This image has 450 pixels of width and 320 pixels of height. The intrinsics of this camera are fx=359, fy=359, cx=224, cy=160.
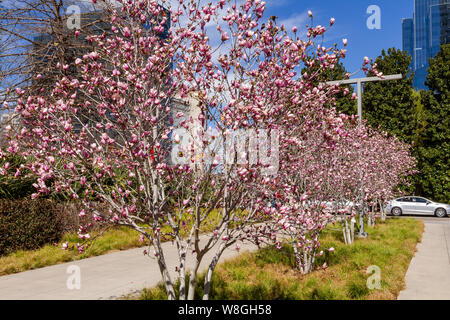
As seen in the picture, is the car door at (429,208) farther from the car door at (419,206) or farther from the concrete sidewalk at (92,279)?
the concrete sidewalk at (92,279)

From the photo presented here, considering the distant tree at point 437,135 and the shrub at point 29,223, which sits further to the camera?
the distant tree at point 437,135

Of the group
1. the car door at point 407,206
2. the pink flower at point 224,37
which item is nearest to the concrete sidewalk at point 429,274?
the pink flower at point 224,37

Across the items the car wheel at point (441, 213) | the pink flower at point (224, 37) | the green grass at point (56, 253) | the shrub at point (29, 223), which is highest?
the pink flower at point (224, 37)

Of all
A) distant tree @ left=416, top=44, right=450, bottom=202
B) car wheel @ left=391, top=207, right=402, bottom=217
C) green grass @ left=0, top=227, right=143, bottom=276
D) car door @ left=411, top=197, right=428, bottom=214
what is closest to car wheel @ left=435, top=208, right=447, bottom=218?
car door @ left=411, top=197, right=428, bottom=214

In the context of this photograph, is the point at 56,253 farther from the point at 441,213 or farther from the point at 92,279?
the point at 441,213

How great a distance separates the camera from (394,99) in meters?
27.1

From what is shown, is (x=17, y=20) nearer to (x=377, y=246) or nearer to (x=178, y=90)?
Answer: (x=178, y=90)

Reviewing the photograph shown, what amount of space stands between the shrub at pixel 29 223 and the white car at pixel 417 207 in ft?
71.3

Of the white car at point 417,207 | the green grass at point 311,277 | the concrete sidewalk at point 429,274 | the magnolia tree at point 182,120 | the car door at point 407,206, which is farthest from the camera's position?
the car door at point 407,206

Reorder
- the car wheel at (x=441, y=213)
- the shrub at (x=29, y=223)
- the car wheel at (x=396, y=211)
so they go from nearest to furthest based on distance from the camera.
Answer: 1. the shrub at (x=29, y=223)
2. the car wheel at (x=441, y=213)
3. the car wheel at (x=396, y=211)

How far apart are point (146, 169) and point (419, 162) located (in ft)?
90.7

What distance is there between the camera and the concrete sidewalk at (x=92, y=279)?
19.1 ft

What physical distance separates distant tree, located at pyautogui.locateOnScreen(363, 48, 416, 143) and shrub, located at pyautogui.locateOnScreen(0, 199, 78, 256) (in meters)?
23.6

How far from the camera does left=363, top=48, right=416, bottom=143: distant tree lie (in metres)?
26.8
